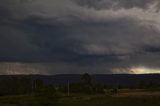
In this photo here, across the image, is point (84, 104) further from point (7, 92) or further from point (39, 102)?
point (7, 92)

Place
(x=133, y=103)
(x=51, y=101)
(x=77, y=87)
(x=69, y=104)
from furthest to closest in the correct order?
(x=77, y=87)
(x=133, y=103)
(x=69, y=104)
(x=51, y=101)

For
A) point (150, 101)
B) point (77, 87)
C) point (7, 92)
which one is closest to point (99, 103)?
point (150, 101)

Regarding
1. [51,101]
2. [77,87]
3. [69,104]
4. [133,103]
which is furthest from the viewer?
[77,87]

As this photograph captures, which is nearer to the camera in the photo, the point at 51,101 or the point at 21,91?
the point at 51,101

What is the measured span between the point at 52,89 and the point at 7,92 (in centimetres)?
10261

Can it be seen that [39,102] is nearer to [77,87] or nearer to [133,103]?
[133,103]

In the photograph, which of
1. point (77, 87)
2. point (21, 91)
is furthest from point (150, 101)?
point (21, 91)

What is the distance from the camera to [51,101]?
319 ft

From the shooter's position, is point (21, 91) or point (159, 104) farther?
point (21, 91)

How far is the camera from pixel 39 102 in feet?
323

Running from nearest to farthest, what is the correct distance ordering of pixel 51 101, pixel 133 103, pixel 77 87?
pixel 51 101 → pixel 133 103 → pixel 77 87

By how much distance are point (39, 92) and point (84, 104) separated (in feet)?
44.0

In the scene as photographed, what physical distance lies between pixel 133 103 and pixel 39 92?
2928 centimetres

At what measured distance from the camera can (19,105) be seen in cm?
10619
